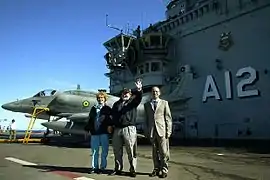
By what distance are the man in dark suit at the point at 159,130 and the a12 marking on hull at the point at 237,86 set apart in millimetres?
15909

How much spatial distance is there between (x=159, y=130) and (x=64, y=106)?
46.3 feet

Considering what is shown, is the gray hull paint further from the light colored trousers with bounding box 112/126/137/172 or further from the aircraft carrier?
the light colored trousers with bounding box 112/126/137/172

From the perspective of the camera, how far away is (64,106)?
1970 cm

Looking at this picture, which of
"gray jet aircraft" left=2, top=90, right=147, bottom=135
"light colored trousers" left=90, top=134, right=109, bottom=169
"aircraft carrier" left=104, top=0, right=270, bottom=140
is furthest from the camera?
"aircraft carrier" left=104, top=0, right=270, bottom=140

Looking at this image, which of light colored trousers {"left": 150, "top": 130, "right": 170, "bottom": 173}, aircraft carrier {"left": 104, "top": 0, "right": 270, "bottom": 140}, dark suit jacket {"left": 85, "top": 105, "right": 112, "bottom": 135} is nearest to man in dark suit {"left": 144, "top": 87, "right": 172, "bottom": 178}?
light colored trousers {"left": 150, "top": 130, "right": 170, "bottom": 173}

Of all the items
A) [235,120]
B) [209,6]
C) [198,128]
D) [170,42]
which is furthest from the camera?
[170,42]

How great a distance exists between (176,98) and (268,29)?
8104mm

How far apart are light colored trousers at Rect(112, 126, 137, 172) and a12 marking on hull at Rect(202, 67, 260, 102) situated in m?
16.2

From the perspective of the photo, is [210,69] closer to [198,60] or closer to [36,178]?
[198,60]

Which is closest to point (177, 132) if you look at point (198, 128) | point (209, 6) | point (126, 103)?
point (198, 128)

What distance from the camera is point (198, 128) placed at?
79.3 feet

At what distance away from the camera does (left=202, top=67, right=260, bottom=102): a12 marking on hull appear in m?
21.0

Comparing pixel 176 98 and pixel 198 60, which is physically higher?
pixel 198 60

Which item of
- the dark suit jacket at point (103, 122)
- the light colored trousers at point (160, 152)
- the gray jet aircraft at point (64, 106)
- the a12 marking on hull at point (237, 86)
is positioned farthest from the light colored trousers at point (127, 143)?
the a12 marking on hull at point (237, 86)
